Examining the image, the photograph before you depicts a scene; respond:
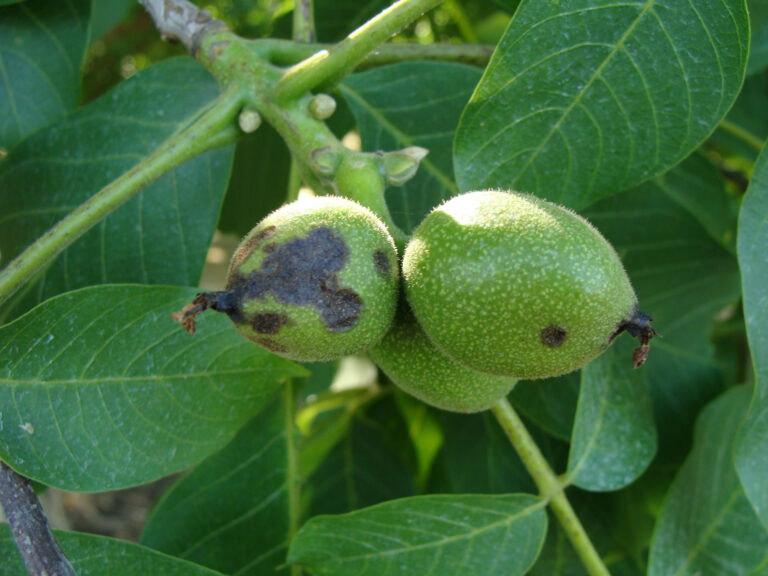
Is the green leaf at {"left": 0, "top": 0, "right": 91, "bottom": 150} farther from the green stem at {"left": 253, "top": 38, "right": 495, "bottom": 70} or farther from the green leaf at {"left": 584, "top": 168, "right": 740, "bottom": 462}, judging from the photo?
the green leaf at {"left": 584, "top": 168, "right": 740, "bottom": 462}

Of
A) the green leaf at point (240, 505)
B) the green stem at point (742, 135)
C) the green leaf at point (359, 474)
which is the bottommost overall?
the green leaf at point (359, 474)

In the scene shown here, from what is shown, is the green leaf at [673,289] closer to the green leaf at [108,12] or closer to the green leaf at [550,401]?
the green leaf at [550,401]

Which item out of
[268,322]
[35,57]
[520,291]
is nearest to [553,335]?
[520,291]

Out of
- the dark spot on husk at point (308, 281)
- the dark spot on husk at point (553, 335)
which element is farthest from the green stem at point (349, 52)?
the dark spot on husk at point (553, 335)

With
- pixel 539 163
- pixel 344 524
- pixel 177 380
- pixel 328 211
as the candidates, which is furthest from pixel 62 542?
pixel 539 163

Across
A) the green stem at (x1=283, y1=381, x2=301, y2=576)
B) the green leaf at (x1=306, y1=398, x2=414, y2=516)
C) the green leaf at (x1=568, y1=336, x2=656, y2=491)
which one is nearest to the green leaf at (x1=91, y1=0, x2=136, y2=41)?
the green stem at (x1=283, y1=381, x2=301, y2=576)

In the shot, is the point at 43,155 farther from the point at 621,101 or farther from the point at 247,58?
the point at 621,101
